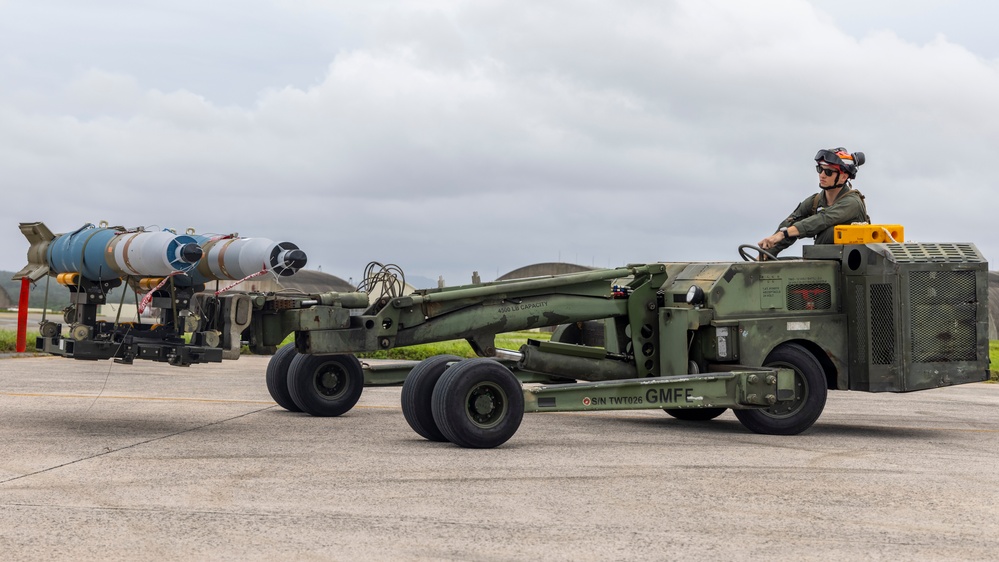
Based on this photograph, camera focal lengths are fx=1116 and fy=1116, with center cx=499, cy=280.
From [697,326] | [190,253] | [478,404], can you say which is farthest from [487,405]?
[190,253]

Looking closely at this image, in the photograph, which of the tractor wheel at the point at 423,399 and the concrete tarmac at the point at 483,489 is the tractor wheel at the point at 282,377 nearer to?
the concrete tarmac at the point at 483,489

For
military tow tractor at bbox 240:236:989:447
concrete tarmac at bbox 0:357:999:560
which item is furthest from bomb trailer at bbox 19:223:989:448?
concrete tarmac at bbox 0:357:999:560

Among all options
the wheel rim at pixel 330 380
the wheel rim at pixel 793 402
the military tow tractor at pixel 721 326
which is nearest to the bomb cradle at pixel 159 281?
the military tow tractor at pixel 721 326

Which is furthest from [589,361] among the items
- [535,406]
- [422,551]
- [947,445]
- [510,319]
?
[422,551]

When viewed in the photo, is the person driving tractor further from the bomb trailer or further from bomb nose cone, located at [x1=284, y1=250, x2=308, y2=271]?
bomb nose cone, located at [x1=284, y1=250, x2=308, y2=271]

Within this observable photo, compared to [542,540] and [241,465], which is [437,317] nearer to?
[241,465]

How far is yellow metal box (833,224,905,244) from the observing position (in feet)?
38.2

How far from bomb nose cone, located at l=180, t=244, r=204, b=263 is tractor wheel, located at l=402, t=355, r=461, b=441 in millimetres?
2669

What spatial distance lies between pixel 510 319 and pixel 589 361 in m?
1.24

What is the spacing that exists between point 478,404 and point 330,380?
3175mm

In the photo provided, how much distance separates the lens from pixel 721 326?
11148 mm

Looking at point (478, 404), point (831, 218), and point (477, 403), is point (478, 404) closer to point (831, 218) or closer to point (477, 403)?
point (477, 403)

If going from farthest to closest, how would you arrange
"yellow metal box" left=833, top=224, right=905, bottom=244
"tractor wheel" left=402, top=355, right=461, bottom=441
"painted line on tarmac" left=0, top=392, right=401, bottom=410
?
"painted line on tarmac" left=0, top=392, right=401, bottom=410, "yellow metal box" left=833, top=224, right=905, bottom=244, "tractor wheel" left=402, top=355, right=461, bottom=441

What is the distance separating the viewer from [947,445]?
10945 millimetres
